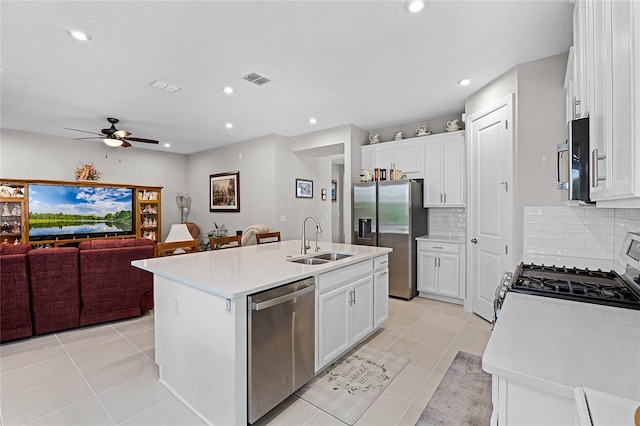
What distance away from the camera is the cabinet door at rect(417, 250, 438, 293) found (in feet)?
13.6

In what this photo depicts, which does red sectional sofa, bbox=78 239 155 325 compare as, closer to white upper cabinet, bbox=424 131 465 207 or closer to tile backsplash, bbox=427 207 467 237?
white upper cabinet, bbox=424 131 465 207

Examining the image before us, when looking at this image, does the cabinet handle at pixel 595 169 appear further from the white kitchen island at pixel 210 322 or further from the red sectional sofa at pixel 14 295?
the red sectional sofa at pixel 14 295

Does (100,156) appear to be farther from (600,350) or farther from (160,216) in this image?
(600,350)

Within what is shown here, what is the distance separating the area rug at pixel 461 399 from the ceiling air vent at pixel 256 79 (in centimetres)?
329

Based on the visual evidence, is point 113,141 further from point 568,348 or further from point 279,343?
point 568,348

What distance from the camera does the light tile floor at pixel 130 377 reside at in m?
1.86

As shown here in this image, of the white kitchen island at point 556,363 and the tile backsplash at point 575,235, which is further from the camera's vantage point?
the tile backsplash at point 575,235

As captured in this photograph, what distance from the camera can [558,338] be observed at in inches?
36.8

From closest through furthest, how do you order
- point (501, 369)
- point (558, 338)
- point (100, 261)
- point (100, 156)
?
point (501, 369)
point (558, 338)
point (100, 261)
point (100, 156)

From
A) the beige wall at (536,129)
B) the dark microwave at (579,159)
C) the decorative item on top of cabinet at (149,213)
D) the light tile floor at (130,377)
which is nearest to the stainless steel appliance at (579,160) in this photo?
the dark microwave at (579,159)

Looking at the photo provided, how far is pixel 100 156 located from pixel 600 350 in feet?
25.9

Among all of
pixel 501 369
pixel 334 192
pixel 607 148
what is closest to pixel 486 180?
pixel 607 148

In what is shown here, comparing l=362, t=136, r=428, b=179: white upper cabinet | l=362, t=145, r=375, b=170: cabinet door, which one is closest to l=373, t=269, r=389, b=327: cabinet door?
l=362, t=136, r=428, b=179: white upper cabinet

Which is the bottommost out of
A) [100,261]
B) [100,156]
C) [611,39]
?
[100,261]
